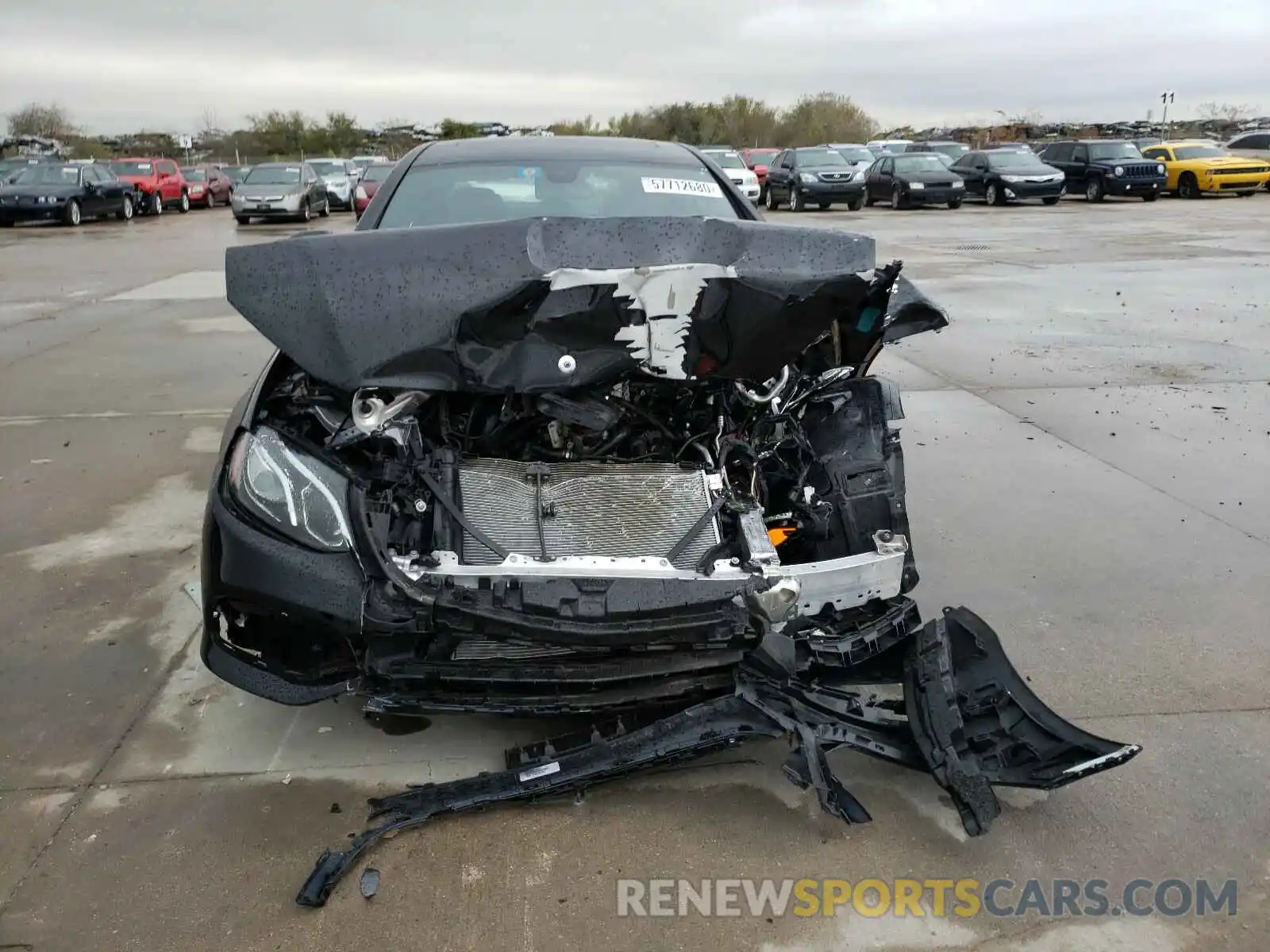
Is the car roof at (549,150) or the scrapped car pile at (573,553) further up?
the car roof at (549,150)

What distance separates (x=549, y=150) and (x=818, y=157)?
22.0 metres

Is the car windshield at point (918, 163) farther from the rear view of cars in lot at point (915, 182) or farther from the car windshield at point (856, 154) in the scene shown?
the car windshield at point (856, 154)

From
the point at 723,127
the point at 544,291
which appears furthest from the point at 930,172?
the point at 723,127

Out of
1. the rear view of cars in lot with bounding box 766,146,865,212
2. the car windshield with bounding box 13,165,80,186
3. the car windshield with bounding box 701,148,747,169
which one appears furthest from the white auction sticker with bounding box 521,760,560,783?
the car windshield with bounding box 13,165,80,186

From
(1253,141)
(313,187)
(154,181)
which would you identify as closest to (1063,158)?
(1253,141)

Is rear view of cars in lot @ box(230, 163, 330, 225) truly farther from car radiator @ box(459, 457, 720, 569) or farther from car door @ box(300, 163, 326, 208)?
car radiator @ box(459, 457, 720, 569)

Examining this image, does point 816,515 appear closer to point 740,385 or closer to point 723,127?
point 740,385

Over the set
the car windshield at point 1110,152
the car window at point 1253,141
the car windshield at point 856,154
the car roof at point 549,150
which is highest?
the car window at point 1253,141

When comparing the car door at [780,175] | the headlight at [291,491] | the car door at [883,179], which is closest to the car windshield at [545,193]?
the headlight at [291,491]

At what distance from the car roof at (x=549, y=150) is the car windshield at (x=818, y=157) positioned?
2112 centimetres

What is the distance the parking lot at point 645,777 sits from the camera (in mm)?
2375

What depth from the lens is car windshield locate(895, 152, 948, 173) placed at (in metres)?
24.5

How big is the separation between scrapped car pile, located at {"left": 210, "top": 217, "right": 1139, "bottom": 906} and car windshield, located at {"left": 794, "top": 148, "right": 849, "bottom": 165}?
75.9 ft

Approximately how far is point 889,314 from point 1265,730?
1.72m
